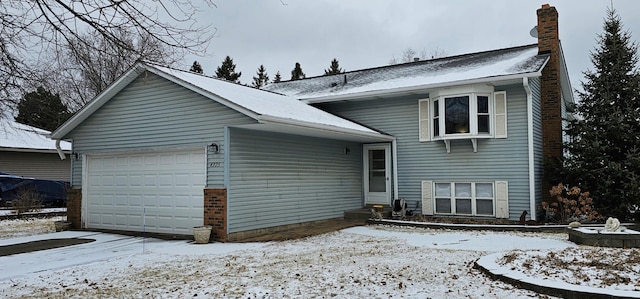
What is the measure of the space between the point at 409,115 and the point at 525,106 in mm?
3085

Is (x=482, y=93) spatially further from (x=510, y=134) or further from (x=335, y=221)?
(x=335, y=221)

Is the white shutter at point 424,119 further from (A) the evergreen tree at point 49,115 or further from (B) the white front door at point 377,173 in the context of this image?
(A) the evergreen tree at point 49,115

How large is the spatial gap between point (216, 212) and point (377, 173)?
600cm

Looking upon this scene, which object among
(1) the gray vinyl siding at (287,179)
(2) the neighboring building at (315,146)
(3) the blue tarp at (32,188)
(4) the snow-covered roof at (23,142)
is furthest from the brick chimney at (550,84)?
(4) the snow-covered roof at (23,142)

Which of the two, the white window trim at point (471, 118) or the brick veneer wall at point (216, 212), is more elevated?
the white window trim at point (471, 118)

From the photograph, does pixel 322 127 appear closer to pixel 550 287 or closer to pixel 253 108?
pixel 253 108

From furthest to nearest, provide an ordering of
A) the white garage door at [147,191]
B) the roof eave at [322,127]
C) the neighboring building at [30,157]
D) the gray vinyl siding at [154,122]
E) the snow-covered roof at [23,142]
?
1. the neighboring building at [30,157]
2. the snow-covered roof at [23,142]
3. the white garage door at [147,191]
4. the gray vinyl siding at [154,122]
5. the roof eave at [322,127]

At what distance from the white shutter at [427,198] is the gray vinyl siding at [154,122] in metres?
6.02

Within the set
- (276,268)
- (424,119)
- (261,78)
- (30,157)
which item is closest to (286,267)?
(276,268)

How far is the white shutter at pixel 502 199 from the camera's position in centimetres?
1222

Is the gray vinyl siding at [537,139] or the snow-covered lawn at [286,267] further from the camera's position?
the gray vinyl siding at [537,139]

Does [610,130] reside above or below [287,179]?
above

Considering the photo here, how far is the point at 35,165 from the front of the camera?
73.4 feet

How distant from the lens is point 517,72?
38.2ft
